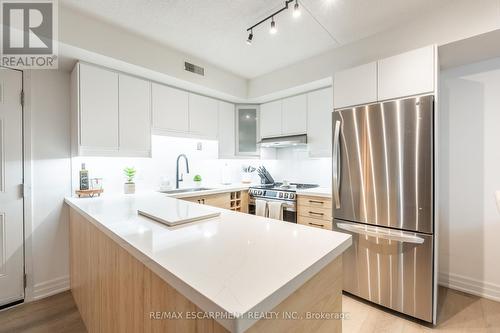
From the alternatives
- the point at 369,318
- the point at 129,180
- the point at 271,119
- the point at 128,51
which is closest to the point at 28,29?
the point at 128,51

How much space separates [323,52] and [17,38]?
2.80 meters

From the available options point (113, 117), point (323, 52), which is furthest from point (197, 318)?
point (323, 52)

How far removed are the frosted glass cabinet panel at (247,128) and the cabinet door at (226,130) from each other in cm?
11

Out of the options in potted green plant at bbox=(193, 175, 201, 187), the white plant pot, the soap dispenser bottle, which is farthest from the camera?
potted green plant at bbox=(193, 175, 201, 187)

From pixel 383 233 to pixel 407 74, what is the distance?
1.33m

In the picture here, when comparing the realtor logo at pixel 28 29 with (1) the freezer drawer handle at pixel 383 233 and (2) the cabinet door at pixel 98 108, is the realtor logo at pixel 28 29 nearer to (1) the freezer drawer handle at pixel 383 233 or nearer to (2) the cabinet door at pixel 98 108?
(2) the cabinet door at pixel 98 108

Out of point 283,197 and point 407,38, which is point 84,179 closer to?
point 283,197

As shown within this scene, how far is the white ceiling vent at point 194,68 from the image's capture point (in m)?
2.63

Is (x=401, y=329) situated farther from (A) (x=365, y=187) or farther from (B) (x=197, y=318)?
(B) (x=197, y=318)

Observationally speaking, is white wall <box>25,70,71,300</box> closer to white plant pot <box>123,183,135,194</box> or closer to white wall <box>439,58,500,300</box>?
white plant pot <box>123,183,135,194</box>

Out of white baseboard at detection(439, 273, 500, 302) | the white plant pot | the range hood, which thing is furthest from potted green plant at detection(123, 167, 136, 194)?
white baseboard at detection(439, 273, 500, 302)

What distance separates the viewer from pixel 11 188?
6.81ft

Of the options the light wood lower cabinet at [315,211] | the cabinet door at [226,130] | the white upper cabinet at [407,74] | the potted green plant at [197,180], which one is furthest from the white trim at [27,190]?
the white upper cabinet at [407,74]

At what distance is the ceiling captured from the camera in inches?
70.7
